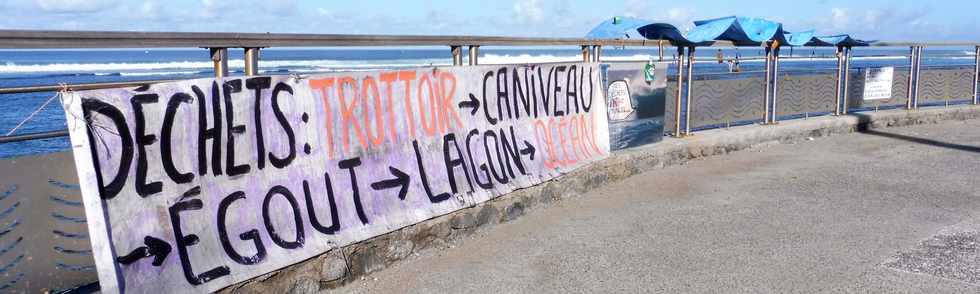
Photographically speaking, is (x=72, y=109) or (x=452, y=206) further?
(x=452, y=206)

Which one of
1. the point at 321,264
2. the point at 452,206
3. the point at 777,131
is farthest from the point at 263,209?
the point at 777,131

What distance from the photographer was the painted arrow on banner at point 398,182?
591 centimetres

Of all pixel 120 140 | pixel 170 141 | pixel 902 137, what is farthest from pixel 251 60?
pixel 902 137

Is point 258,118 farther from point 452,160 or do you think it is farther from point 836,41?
point 836,41

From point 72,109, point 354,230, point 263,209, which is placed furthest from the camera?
point 354,230

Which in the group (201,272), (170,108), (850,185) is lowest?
(850,185)

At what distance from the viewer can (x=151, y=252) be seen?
4254mm

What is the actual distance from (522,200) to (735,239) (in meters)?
1.84

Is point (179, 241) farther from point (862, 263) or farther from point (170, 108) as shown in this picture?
point (862, 263)

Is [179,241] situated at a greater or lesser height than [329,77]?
lesser

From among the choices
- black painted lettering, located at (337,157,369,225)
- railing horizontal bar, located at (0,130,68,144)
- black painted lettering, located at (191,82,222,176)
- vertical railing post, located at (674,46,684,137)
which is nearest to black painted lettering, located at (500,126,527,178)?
black painted lettering, located at (337,157,369,225)

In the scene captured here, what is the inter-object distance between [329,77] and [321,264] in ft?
4.01

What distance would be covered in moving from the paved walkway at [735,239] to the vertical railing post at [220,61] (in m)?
1.52

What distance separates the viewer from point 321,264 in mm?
5207
